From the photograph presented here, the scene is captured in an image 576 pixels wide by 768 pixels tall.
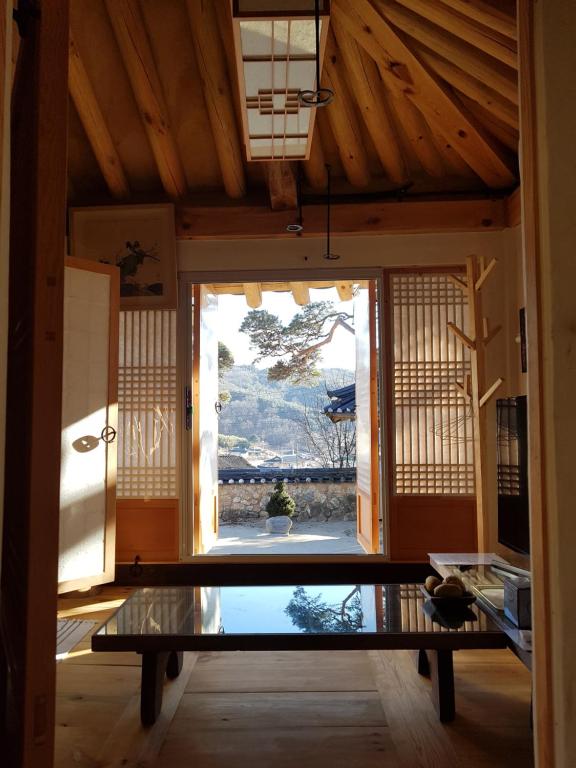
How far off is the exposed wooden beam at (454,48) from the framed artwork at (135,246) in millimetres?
1970

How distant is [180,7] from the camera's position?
3568 mm

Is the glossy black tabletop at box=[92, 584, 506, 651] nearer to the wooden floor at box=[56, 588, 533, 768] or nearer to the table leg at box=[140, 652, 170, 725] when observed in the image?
the table leg at box=[140, 652, 170, 725]

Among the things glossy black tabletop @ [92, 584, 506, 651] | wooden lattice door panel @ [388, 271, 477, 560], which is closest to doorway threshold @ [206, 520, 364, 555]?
wooden lattice door panel @ [388, 271, 477, 560]

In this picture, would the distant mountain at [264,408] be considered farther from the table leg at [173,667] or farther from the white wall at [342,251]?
the table leg at [173,667]

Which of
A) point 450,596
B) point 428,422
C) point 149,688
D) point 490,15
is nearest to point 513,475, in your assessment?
point 450,596

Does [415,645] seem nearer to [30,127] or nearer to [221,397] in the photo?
[30,127]

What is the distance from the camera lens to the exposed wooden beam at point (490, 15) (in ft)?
8.88

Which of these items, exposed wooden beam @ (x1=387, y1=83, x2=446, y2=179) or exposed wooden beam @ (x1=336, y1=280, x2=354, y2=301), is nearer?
exposed wooden beam @ (x1=387, y1=83, x2=446, y2=179)

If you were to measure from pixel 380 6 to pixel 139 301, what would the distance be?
2.43m

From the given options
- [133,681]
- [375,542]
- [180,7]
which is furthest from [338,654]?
[180,7]

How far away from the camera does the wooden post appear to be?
93 cm

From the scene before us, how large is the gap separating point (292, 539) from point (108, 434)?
3.41 metres

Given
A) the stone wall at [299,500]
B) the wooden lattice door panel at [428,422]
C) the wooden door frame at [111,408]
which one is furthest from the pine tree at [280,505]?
the wooden door frame at [111,408]

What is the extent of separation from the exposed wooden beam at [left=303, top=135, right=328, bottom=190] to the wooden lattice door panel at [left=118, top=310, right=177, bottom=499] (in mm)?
1414
